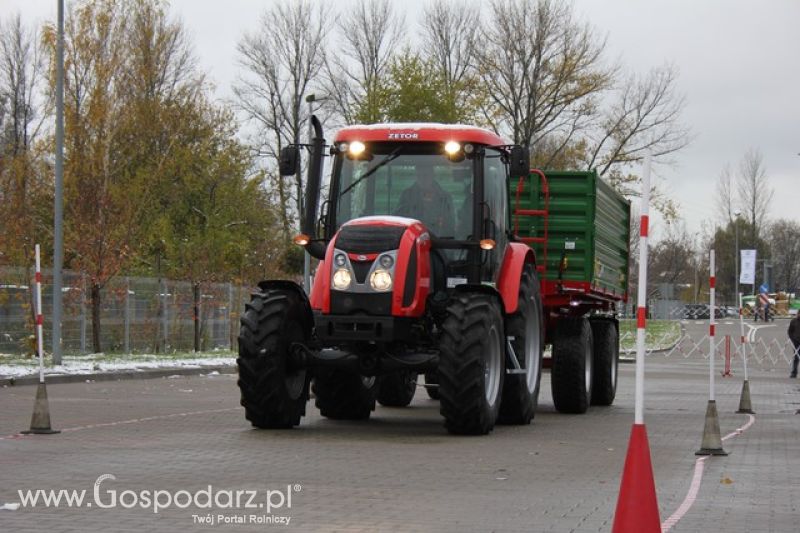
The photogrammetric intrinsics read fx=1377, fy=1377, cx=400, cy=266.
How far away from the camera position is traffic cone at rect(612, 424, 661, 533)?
7.58 metres

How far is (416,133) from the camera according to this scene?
1616 cm

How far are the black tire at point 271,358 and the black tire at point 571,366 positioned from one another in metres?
5.19

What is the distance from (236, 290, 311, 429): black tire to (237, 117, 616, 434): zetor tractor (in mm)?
14

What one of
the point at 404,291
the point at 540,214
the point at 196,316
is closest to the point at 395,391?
the point at 540,214

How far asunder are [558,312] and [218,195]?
26.5m

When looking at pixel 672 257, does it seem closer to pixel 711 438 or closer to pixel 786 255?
pixel 786 255

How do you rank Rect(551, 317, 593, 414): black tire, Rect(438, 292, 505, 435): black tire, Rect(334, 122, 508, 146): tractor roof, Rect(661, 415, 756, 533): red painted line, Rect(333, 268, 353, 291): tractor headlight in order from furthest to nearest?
Rect(551, 317, 593, 414): black tire < Rect(334, 122, 508, 146): tractor roof < Rect(333, 268, 353, 291): tractor headlight < Rect(438, 292, 505, 435): black tire < Rect(661, 415, 756, 533): red painted line

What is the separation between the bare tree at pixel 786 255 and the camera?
142000 mm

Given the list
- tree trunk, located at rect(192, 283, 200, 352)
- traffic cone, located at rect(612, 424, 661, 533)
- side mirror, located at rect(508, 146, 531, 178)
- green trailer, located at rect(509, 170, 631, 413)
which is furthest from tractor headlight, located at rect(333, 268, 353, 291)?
tree trunk, located at rect(192, 283, 200, 352)

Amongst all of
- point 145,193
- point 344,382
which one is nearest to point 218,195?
point 145,193

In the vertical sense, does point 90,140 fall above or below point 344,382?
above

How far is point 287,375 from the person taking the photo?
15.4 m

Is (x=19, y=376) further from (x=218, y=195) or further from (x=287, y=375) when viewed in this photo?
(x=218, y=195)

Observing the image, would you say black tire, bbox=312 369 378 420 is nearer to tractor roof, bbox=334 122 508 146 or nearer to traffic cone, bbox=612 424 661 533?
tractor roof, bbox=334 122 508 146
